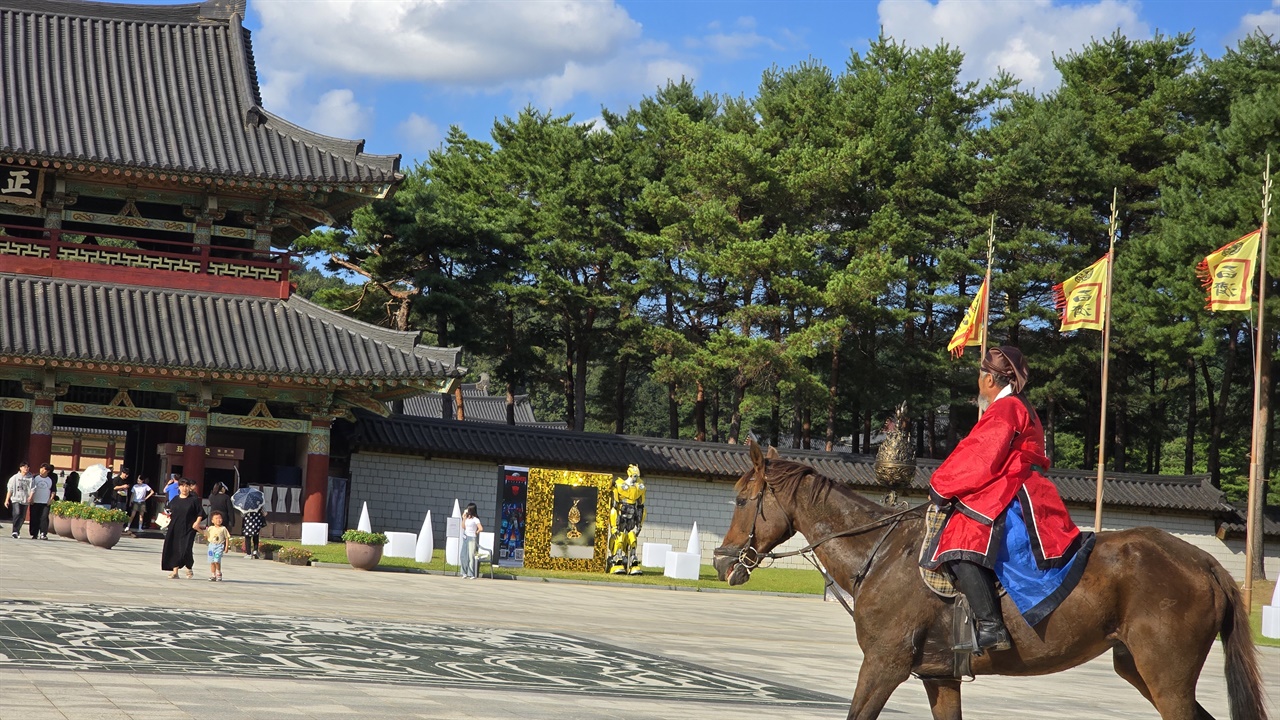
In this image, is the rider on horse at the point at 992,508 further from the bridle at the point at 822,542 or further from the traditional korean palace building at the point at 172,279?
the traditional korean palace building at the point at 172,279

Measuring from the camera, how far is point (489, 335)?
45.5 meters

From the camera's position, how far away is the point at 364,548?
24.1 metres

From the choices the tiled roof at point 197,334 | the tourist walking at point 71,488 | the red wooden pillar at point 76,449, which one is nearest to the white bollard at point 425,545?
the tiled roof at point 197,334

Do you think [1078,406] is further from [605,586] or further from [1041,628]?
[1041,628]

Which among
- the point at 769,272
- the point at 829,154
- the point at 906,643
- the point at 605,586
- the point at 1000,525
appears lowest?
the point at 605,586

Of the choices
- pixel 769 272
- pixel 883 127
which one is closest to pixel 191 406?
pixel 769 272

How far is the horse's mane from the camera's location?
8039mm

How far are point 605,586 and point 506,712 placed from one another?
57.3ft

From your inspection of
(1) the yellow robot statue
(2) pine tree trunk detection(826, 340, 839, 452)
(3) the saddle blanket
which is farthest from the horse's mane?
(2) pine tree trunk detection(826, 340, 839, 452)

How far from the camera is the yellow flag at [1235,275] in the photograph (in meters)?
27.0

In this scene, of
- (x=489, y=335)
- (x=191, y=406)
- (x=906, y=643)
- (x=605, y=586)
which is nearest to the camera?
(x=906, y=643)

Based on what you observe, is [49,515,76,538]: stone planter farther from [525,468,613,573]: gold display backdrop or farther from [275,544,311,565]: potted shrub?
[525,468,613,573]: gold display backdrop

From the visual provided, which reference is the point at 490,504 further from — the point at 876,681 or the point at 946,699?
the point at 876,681

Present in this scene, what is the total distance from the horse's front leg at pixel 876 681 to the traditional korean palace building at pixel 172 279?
2356 cm
